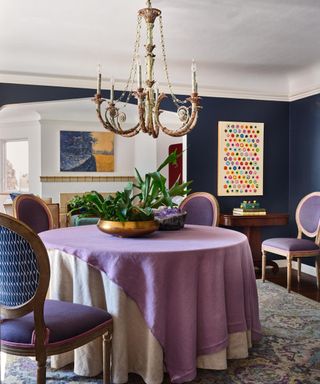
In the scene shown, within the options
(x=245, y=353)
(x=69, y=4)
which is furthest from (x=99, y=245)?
(x=69, y=4)

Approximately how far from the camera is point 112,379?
2207mm

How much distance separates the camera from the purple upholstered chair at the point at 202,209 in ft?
12.6

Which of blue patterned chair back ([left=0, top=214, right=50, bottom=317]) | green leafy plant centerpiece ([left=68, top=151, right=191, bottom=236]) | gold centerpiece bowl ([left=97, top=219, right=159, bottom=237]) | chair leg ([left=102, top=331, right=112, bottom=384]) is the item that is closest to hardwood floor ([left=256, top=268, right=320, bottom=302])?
green leafy plant centerpiece ([left=68, top=151, right=191, bottom=236])

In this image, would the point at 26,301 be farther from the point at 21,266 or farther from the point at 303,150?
the point at 303,150

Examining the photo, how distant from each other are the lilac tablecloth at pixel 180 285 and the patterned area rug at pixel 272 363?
0.20 m

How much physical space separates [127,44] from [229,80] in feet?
5.56

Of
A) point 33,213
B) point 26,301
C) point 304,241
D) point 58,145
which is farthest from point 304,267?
point 58,145

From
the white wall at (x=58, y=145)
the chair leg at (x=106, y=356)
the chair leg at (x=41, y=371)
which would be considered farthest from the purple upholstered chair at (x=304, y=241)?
the white wall at (x=58, y=145)

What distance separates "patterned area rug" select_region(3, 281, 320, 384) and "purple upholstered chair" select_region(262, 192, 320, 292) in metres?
0.81

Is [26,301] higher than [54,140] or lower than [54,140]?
lower

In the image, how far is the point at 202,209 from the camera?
393cm

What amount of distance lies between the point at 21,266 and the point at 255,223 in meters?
3.66

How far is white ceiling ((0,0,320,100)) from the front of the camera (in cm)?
313

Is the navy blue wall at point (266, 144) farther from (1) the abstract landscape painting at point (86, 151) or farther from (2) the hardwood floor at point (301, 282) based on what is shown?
(1) the abstract landscape painting at point (86, 151)
